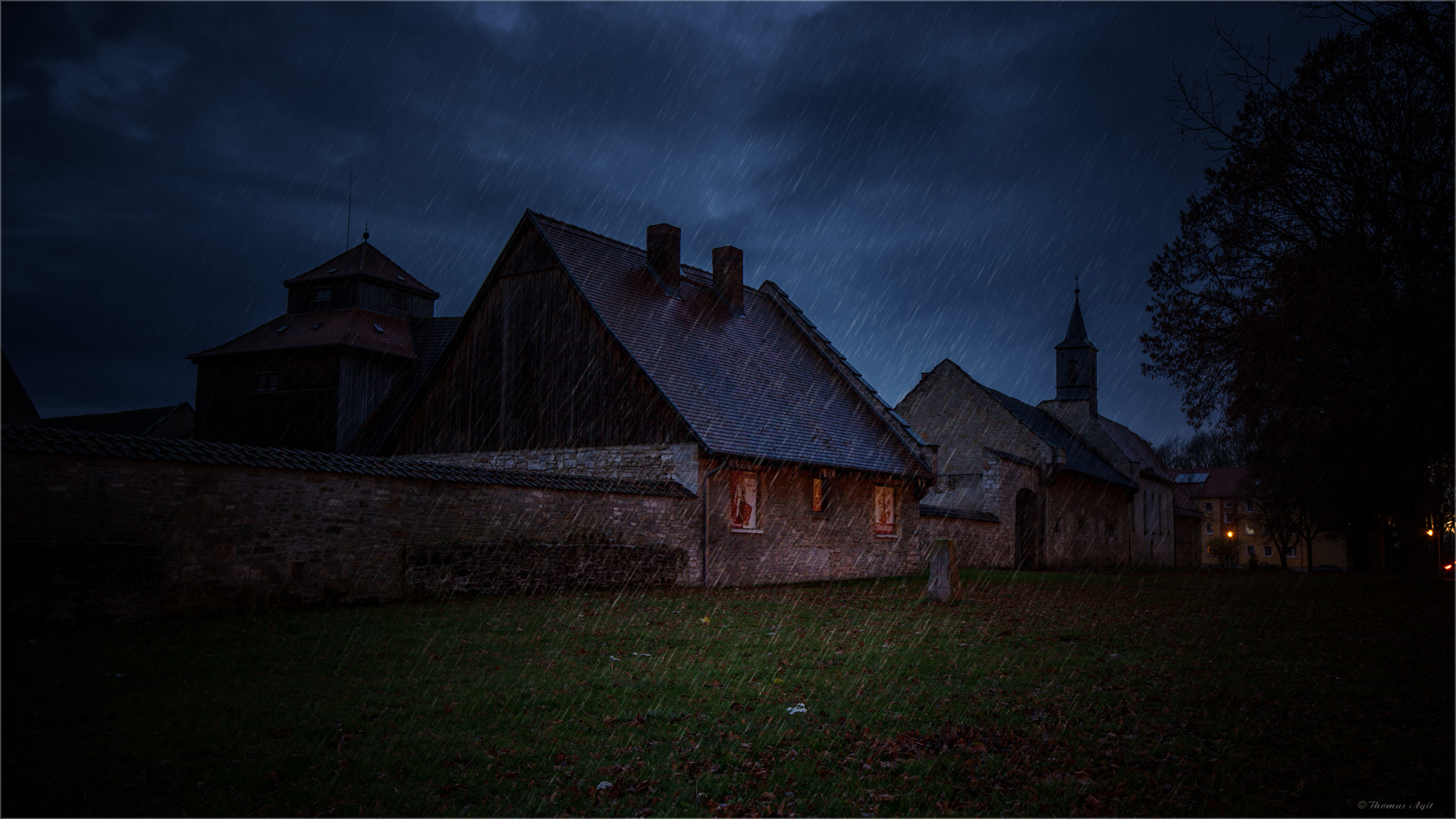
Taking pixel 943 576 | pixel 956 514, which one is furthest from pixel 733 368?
pixel 956 514

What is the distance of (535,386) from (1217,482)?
80.1 m

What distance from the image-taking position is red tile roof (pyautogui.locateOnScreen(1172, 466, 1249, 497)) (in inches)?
3137

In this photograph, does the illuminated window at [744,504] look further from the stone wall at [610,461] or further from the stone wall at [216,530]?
the stone wall at [216,530]

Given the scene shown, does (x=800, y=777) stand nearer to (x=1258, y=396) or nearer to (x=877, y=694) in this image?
(x=877, y=694)

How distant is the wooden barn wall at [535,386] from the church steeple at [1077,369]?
112 feet

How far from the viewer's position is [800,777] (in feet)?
17.6

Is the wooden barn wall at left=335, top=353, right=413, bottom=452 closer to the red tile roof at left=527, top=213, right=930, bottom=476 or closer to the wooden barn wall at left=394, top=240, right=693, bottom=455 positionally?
the wooden barn wall at left=394, top=240, right=693, bottom=455

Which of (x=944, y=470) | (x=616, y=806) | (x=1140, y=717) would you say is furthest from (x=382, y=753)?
(x=944, y=470)

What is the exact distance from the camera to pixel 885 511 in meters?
25.3

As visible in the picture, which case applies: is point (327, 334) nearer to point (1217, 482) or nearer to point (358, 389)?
point (358, 389)

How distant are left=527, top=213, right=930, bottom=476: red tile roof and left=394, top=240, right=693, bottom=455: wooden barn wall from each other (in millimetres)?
611

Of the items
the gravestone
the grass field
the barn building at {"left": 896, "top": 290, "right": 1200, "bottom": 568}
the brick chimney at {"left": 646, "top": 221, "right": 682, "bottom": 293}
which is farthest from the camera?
the barn building at {"left": 896, "top": 290, "right": 1200, "bottom": 568}

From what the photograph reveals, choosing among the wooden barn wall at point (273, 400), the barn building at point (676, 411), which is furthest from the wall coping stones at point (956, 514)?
the wooden barn wall at point (273, 400)

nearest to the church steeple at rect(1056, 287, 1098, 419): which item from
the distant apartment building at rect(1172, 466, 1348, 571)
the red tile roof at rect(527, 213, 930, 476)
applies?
the red tile roof at rect(527, 213, 930, 476)
